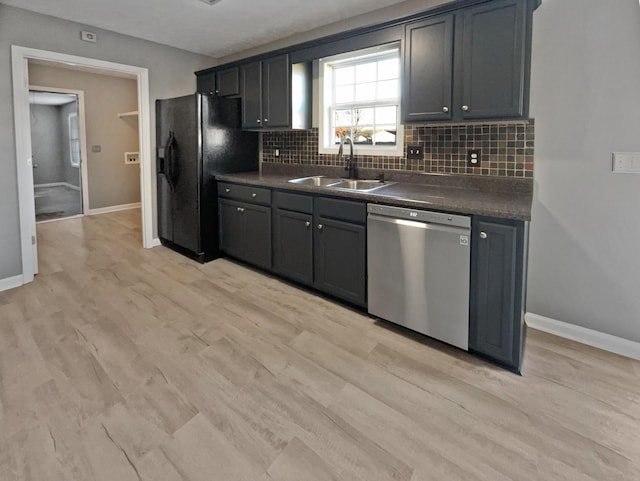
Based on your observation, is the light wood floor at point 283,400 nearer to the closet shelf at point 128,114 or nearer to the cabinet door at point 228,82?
the cabinet door at point 228,82

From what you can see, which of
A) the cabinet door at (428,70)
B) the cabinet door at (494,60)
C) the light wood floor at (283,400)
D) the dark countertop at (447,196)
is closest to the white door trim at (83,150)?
the light wood floor at (283,400)

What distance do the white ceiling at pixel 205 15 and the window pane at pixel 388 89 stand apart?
594 millimetres

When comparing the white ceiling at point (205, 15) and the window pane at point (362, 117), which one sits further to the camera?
the window pane at point (362, 117)

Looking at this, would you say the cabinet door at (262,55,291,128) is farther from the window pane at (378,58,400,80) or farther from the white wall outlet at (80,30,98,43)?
the white wall outlet at (80,30,98,43)

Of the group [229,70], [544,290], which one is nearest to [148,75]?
[229,70]

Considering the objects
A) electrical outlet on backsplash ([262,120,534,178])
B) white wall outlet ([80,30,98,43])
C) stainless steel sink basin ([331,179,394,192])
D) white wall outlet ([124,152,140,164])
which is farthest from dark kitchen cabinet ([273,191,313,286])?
white wall outlet ([124,152,140,164])

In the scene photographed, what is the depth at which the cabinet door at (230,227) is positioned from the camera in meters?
3.80

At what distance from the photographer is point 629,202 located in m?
2.21

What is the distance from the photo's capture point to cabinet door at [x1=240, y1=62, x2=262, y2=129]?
3850mm

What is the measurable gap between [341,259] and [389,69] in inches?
68.6

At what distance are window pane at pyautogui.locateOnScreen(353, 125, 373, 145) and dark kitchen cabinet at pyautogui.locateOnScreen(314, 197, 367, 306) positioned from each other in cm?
94

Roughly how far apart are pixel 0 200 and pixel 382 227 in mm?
3235

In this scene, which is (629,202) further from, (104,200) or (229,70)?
(104,200)

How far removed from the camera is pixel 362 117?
140 inches
